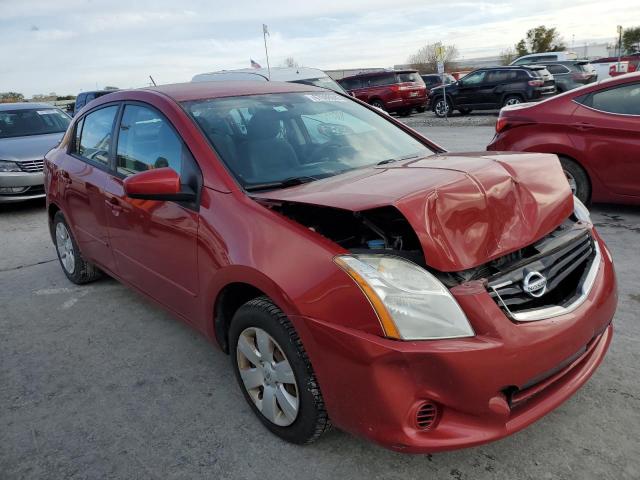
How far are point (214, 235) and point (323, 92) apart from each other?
1588 millimetres

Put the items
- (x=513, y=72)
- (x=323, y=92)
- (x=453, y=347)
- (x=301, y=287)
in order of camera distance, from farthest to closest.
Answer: (x=513, y=72) → (x=323, y=92) → (x=301, y=287) → (x=453, y=347)

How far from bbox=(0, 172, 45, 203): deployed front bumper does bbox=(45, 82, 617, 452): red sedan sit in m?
5.38

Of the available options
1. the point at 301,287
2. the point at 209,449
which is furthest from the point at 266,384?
the point at 301,287

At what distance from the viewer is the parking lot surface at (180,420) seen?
89.0 inches

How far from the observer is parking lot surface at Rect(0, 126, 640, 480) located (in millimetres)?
2262

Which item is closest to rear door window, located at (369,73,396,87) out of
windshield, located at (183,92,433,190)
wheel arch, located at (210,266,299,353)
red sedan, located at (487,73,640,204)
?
red sedan, located at (487,73,640,204)

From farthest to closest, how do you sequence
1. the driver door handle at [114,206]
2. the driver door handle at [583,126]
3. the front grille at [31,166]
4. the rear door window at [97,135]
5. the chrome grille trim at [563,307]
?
the front grille at [31,166] → the driver door handle at [583,126] → the rear door window at [97,135] → the driver door handle at [114,206] → the chrome grille trim at [563,307]

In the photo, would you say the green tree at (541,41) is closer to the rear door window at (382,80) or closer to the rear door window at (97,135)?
the rear door window at (382,80)

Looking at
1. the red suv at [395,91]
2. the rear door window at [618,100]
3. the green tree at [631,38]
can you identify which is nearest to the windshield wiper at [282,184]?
the rear door window at [618,100]

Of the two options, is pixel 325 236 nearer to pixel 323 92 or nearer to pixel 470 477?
pixel 470 477

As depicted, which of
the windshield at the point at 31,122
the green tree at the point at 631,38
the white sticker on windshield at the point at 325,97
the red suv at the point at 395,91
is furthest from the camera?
the green tree at the point at 631,38

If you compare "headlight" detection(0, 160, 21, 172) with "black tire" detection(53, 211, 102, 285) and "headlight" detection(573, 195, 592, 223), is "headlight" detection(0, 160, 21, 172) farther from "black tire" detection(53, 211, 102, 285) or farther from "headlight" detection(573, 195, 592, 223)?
"headlight" detection(573, 195, 592, 223)

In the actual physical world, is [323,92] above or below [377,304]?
above

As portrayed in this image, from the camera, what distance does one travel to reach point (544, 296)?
2156 millimetres
